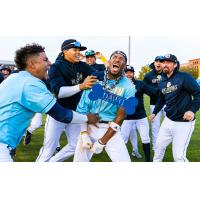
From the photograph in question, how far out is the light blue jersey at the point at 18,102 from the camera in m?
3.22

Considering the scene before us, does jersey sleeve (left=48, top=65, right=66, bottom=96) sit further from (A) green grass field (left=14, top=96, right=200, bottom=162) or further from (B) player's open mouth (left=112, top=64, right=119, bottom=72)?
(A) green grass field (left=14, top=96, right=200, bottom=162)

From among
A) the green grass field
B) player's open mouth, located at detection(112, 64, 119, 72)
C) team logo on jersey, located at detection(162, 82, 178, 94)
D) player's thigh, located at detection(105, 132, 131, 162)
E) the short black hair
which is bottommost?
the green grass field

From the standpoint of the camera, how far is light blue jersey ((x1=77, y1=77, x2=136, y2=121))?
13.8 feet

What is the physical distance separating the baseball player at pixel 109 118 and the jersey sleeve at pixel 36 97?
0.84m

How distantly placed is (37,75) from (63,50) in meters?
1.87

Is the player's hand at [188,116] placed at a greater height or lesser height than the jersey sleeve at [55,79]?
lesser

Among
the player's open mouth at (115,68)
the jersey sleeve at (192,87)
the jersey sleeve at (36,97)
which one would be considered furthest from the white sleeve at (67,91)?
the jersey sleeve at (192,87)

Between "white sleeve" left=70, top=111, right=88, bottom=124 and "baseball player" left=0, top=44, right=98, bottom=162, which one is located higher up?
"baseball player" left=0, top=44, right=98, bottom=162

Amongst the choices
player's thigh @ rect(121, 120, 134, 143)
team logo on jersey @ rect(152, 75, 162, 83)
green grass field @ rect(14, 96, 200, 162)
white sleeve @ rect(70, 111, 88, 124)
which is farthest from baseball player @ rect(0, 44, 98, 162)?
team logo on jersey @ rect(152, 75, 162, 83)

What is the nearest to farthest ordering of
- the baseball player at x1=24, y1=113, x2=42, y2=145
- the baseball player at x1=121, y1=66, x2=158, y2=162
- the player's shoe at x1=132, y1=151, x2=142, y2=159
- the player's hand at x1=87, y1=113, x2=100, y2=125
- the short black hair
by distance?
the short black hair
the player's hand at x1=87, y1=113, x2=100, y2=125
the baseball player at x1=121, y1=66, x2=158, y2=162
the player's shoe at x1=132, y1=151, x2=142, y2=159
the baseball player at x1=24, y1=113, x2=42, y2=145

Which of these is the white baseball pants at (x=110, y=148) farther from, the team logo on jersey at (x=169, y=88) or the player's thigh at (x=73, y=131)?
the team logo on jersey at (x=169, y=88)

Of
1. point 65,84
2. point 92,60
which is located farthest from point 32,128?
point 65,84
